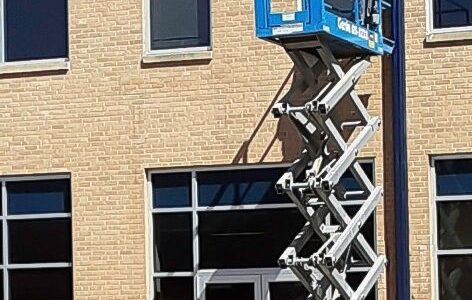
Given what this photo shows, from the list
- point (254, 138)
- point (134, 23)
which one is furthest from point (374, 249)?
point (134, 23)

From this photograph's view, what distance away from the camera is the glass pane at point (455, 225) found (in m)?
17.1

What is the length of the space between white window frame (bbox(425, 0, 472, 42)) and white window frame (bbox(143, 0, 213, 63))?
119 inches

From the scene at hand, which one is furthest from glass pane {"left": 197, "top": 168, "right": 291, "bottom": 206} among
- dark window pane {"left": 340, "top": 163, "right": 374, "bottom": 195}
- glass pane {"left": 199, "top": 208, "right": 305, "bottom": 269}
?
dark window pane {"left": 340, "top": 163, "right": 374, "bottom": 195}

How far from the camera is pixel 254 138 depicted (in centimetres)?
1789

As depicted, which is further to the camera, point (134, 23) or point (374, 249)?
point (134, 23)

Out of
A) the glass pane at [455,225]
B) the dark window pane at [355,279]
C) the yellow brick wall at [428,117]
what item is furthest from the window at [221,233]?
the glass pane at [455,225]

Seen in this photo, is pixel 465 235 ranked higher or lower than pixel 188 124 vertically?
Answer: lower

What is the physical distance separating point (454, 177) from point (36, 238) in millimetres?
6085

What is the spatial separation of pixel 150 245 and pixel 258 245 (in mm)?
1540

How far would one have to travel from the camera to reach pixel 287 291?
17.9 m

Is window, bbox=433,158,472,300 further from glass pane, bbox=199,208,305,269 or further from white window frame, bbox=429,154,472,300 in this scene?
glass pane, bbox=199,208,305,269

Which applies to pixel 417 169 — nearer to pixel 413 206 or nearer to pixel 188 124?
pixel 413 206

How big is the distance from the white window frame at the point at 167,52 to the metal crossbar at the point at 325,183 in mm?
2700

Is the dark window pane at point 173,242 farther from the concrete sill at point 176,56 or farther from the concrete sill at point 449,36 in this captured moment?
the concrete sill at point 449,36
